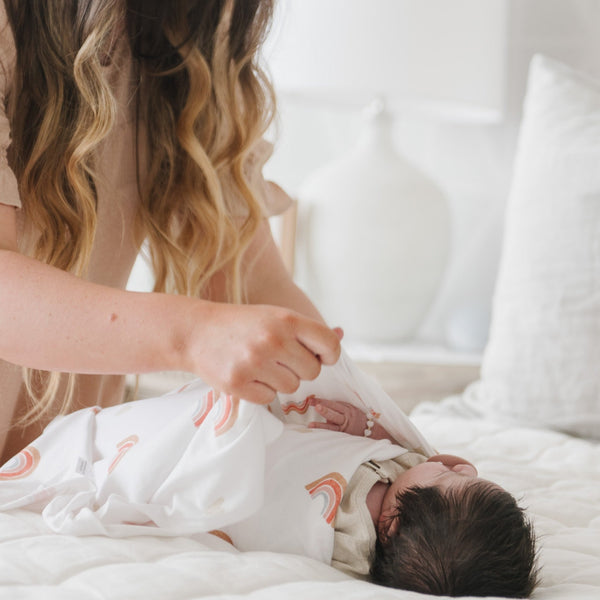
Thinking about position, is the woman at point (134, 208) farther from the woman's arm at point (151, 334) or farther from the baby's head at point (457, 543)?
the baby's head at point (457, 543)

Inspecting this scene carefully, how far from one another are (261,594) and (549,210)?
1006mm

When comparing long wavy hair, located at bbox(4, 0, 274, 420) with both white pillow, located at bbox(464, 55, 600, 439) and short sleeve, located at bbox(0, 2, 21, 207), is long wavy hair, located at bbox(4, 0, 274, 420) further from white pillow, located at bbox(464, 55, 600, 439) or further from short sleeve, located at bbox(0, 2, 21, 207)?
white pillow, located at bbox(464, 55, 600, 439)

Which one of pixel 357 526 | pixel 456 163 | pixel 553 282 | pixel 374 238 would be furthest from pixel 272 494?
pixel 456 163

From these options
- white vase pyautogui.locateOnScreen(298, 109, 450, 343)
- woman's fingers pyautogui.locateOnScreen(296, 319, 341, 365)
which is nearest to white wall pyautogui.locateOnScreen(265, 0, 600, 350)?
white vase pyautogui.locateOnScreen(298, 109, 450, 343)

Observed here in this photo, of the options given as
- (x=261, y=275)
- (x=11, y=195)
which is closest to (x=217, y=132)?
(x=261, y=275)

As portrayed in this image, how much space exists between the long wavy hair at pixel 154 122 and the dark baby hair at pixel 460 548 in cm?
43

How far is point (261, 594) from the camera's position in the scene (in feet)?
1.93

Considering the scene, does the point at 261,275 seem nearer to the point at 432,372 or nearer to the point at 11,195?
the point at 11,195

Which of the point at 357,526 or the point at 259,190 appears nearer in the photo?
the point at 357,526

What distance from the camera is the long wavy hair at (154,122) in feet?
2.86

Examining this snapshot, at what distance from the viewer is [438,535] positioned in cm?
71

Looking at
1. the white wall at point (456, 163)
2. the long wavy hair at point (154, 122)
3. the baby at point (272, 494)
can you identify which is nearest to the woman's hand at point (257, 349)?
the baby at point (272, 494)

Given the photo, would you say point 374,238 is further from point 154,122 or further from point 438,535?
point 438,535

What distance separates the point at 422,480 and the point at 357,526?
9cm
